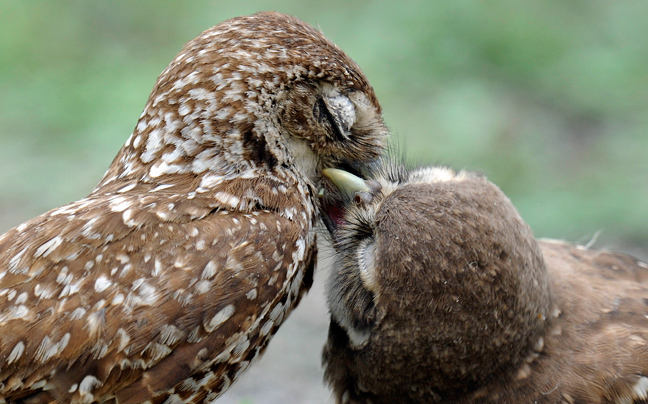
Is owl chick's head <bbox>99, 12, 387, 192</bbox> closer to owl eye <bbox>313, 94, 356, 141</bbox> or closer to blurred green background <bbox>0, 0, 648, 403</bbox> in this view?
owl eye <bbox>313, 94, 356, 141</bbox>

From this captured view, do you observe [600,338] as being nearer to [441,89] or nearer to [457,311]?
[457,311]

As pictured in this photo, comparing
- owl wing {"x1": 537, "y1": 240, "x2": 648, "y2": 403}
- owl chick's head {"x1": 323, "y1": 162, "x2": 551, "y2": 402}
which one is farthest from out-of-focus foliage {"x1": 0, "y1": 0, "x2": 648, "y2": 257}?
owl chick's head {"x1": 323, "y1": 162, "x2": 551, "y2": 402}

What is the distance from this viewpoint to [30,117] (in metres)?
7.30

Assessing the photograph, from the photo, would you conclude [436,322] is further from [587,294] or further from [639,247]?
[639,247]

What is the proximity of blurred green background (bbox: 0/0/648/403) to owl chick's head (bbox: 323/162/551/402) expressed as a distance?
93.4 inches

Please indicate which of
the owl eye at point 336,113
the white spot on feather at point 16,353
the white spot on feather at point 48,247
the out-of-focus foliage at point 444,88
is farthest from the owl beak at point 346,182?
the out-of-focus foliage at point 444,88

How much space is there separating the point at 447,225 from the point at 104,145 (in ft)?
15.9

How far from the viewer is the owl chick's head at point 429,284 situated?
246cm

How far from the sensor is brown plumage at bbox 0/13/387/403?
224cm

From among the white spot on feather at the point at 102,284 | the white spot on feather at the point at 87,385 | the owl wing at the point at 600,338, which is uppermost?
the white spot on feather at the point at 102,284

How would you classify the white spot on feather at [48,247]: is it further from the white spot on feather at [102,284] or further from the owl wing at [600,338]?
the owl wing at [600,338]

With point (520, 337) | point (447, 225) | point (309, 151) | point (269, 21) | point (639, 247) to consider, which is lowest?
point (639, 247)

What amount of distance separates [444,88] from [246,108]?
15.1 feet

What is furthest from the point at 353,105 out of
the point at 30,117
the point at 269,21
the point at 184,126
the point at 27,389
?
the point at 30,117
